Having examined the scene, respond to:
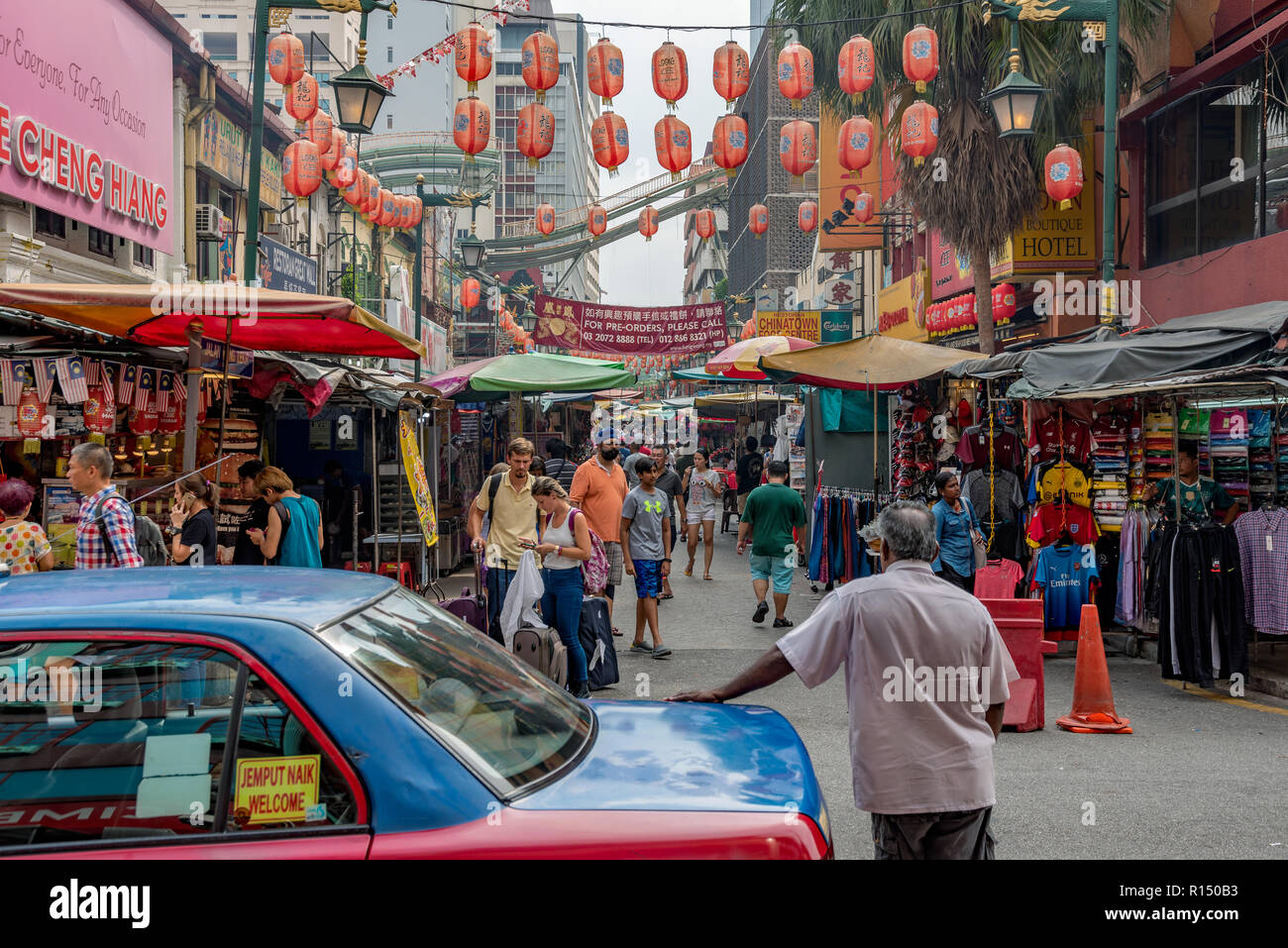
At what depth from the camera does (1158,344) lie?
899cm

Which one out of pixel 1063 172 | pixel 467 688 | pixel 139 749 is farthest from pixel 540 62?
pixel 139 749

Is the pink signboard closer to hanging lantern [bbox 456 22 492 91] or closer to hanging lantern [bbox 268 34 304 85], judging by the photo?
hanging lantern [bbox 268 34 304 85]

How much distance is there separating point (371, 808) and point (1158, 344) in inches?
323

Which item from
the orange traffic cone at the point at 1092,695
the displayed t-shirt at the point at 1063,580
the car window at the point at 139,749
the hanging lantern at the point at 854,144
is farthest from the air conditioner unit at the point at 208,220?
the car window at the point at 139,749

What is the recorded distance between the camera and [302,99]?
17.0m

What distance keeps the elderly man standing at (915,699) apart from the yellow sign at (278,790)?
1493mm

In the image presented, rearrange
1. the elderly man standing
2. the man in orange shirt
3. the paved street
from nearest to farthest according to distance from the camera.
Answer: the elderly man standing → the paved street → the man in orange shirt

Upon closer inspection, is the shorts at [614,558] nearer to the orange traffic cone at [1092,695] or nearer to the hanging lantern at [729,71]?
the orange traffic cone at [1092,695]

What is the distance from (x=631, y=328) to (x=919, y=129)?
10132mm

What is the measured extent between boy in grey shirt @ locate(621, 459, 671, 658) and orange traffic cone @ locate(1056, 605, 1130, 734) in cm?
407

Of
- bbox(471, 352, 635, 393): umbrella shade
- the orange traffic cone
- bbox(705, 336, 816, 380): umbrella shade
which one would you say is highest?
bbox(705, 336, 816, 380): umbrella shade

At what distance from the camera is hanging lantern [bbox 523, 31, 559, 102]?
45.5 ft

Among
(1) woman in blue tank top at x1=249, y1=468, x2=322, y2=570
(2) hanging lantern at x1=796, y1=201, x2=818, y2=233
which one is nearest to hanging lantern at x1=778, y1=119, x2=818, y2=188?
(1) woman in blue tank top at x1=249, y1=468, x2=322, y2=570

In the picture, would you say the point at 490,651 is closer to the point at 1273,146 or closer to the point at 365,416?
the point at 365,416
